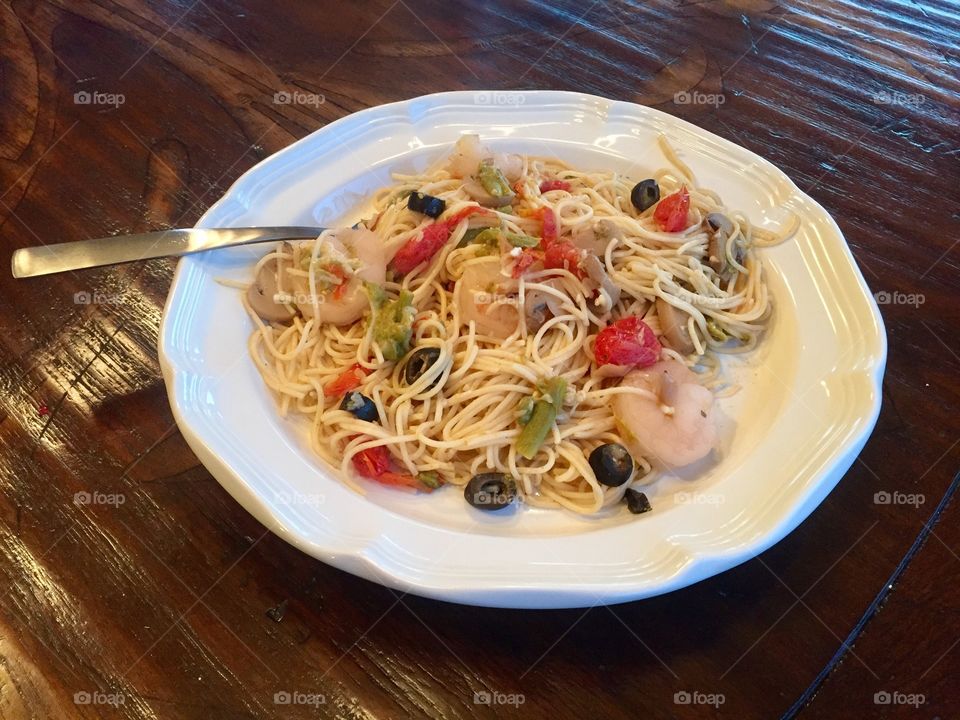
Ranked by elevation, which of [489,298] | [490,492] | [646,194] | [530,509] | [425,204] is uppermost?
[425,204]

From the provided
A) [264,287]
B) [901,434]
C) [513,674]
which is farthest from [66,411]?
[901,434]

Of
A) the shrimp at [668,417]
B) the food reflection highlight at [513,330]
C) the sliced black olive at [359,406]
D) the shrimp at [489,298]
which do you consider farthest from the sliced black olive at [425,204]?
the shrimp at [668,417]

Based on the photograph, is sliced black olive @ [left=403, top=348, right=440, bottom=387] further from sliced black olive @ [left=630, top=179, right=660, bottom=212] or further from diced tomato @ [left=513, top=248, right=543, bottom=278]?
sliced black olive @ [left=630, top=179, right=660, bottom=212]

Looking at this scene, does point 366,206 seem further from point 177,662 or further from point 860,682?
point 860,682

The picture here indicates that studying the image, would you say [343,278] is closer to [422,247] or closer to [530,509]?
[422,247]

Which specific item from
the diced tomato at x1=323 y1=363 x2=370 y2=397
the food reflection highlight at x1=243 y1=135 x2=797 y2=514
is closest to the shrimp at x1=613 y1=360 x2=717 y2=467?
the food reflection highlight at x1=243 y1=135 x2=797 y2=514

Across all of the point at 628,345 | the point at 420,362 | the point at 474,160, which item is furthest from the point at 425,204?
the point at 628,345
